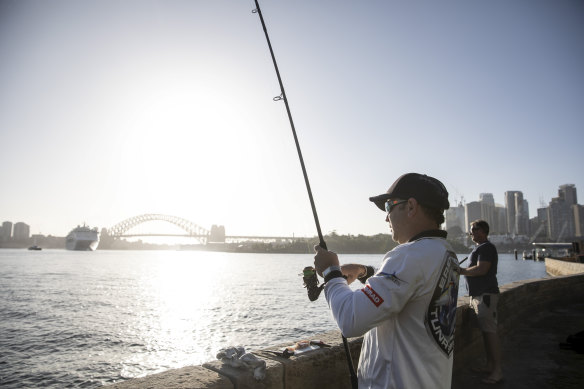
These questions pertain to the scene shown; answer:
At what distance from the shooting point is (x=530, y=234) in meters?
180

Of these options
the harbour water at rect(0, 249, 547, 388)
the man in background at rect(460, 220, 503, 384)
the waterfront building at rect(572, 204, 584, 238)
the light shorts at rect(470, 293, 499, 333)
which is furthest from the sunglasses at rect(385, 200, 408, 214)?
the waterfront building at rect(572, 204, 584, 238)

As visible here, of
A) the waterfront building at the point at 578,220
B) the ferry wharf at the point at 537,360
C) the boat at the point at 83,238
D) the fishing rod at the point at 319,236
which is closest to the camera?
the fishing rod at the point at 319,236

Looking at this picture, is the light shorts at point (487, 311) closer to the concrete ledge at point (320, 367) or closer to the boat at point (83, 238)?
the concrete ledge at point (320, 367)

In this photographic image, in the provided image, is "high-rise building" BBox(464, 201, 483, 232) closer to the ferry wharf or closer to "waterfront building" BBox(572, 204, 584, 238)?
"waterfront building" BBox(572, 204, 584, 238)

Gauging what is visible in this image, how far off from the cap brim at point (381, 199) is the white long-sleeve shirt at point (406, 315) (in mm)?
359

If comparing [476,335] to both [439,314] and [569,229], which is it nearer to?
[439,314]

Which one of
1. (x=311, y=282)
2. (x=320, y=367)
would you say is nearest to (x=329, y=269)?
(x=311, y=282)

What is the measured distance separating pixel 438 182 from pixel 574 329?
7.71m

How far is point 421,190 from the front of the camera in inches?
72.7

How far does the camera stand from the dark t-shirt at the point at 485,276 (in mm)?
4754

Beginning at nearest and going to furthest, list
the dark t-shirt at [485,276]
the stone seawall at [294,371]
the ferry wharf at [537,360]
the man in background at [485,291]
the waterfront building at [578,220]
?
the stone seawall at [294,371]
the ferry wharf at [537,360]
the man in background at [485,291]
the dark t-shirt at [485,276]
the waterfront building at [578,220]

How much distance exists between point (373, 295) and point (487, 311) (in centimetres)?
401

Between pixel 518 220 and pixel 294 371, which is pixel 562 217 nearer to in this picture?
pixel 518 220

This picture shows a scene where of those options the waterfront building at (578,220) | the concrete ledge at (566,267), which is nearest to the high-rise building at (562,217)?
the waterfront building at (578,220)
